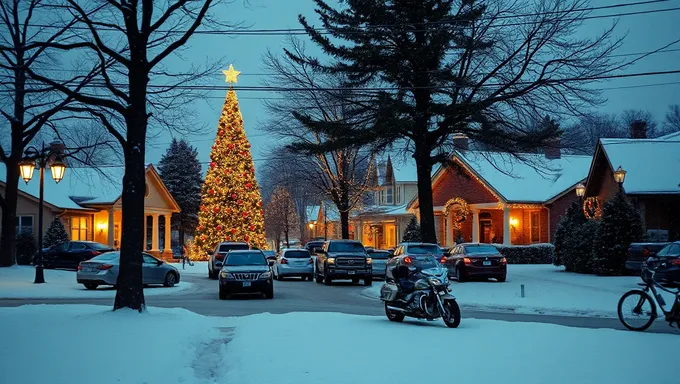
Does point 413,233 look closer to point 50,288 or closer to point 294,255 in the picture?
point 294,255

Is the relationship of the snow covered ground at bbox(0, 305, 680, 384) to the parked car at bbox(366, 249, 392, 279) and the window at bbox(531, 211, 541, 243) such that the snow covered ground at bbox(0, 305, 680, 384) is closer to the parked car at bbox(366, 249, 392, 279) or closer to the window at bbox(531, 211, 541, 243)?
the parked car at bbox(366, 249, 392, 279)

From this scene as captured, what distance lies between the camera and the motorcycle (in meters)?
14.5

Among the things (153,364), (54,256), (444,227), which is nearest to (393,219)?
(444,227)

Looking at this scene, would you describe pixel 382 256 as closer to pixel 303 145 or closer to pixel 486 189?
pixel 303 145

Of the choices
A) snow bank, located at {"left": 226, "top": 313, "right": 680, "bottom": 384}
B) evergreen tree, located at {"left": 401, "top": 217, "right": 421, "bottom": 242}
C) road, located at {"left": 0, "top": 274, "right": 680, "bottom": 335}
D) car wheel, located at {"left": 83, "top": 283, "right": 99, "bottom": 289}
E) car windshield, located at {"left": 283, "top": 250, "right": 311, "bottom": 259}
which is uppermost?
evergreen tree, located at {"left": 401, "top": 217, "right": 421, "bottom": 242}

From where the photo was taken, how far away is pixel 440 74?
29281 millimetres

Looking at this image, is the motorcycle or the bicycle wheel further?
the motorcycle

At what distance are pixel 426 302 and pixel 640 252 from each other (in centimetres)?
1628

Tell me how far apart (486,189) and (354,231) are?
30.9 meters

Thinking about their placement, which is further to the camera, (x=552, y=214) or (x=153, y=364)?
(x=552, y=214)

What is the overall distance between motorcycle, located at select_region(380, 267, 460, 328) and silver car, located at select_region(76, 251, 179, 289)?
15.2 meters

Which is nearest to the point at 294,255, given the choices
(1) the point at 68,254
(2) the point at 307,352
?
(1) the point at 68,254

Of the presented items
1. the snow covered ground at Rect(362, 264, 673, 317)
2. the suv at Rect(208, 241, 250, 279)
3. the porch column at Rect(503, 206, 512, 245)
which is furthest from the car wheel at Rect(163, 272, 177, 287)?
the porch column at Rect(503, 206, 512, 245)

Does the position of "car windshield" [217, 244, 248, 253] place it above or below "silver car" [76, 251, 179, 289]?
above
